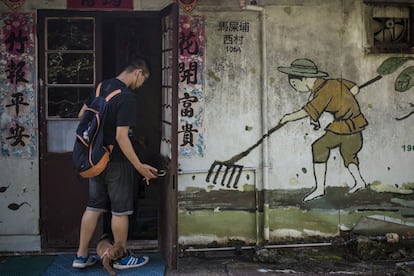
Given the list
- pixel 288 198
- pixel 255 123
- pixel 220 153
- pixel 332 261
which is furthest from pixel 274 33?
pixel 332 261

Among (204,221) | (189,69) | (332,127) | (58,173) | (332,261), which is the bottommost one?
(332,261)

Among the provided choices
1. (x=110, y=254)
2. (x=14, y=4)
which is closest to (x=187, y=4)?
(x=14, y=4)

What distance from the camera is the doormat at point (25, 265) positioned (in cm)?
510

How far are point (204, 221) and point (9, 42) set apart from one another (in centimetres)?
287

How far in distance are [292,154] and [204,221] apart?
1.24 meters

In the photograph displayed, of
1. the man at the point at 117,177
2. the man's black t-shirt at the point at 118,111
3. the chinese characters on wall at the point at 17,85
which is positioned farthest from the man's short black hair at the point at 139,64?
the chinese characters on wall at the point at 17,85

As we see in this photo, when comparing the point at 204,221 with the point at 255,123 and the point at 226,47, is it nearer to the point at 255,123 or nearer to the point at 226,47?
the point at 255,123

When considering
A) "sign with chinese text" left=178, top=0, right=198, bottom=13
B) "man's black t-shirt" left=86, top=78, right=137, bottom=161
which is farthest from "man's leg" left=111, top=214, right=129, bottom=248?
"sign with chinese text" left=178, top=0, right=198, bottom=13

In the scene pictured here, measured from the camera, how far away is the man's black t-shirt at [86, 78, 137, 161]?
479 cm

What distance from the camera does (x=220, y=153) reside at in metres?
5.72

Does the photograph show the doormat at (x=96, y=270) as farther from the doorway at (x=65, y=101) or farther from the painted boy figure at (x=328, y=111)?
the painted boy figure at (x=328, y=111)

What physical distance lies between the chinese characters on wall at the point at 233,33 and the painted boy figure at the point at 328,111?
63cm

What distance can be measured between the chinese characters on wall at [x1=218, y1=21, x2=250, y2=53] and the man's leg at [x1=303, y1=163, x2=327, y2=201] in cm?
159

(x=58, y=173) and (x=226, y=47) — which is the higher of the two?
(x=226, y=47)
